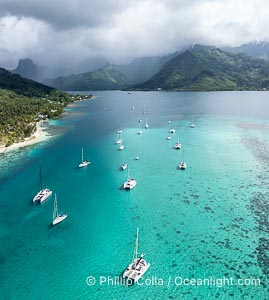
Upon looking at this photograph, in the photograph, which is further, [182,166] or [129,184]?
[182,166]

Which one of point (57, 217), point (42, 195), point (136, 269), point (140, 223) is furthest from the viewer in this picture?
point (42, 195)

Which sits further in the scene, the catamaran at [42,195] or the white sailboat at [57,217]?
the catamaran at [42,195]

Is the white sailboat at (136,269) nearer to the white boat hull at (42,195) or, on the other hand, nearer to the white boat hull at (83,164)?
the white boat hull at (42,195)

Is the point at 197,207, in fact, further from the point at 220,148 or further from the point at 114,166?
the point at 220,148

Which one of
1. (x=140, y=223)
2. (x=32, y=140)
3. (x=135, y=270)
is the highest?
(x=32, y=140)

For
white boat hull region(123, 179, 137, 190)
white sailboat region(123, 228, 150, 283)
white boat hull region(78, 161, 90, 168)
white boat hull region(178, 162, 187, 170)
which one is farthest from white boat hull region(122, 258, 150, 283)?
white boat hull region(78, 161, 90, 168)

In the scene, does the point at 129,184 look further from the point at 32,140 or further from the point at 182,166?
the point at 32,140

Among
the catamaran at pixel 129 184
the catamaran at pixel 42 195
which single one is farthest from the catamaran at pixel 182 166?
the catamaran at pixel 42 195

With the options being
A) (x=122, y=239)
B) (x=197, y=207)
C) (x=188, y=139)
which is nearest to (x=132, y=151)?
(x=188, y=139)

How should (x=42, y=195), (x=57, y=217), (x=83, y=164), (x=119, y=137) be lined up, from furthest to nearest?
(x=119, y=137), (x=83, y=164), (x=42, y=195), (x=57, y=217)

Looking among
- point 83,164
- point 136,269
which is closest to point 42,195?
point 83,164
